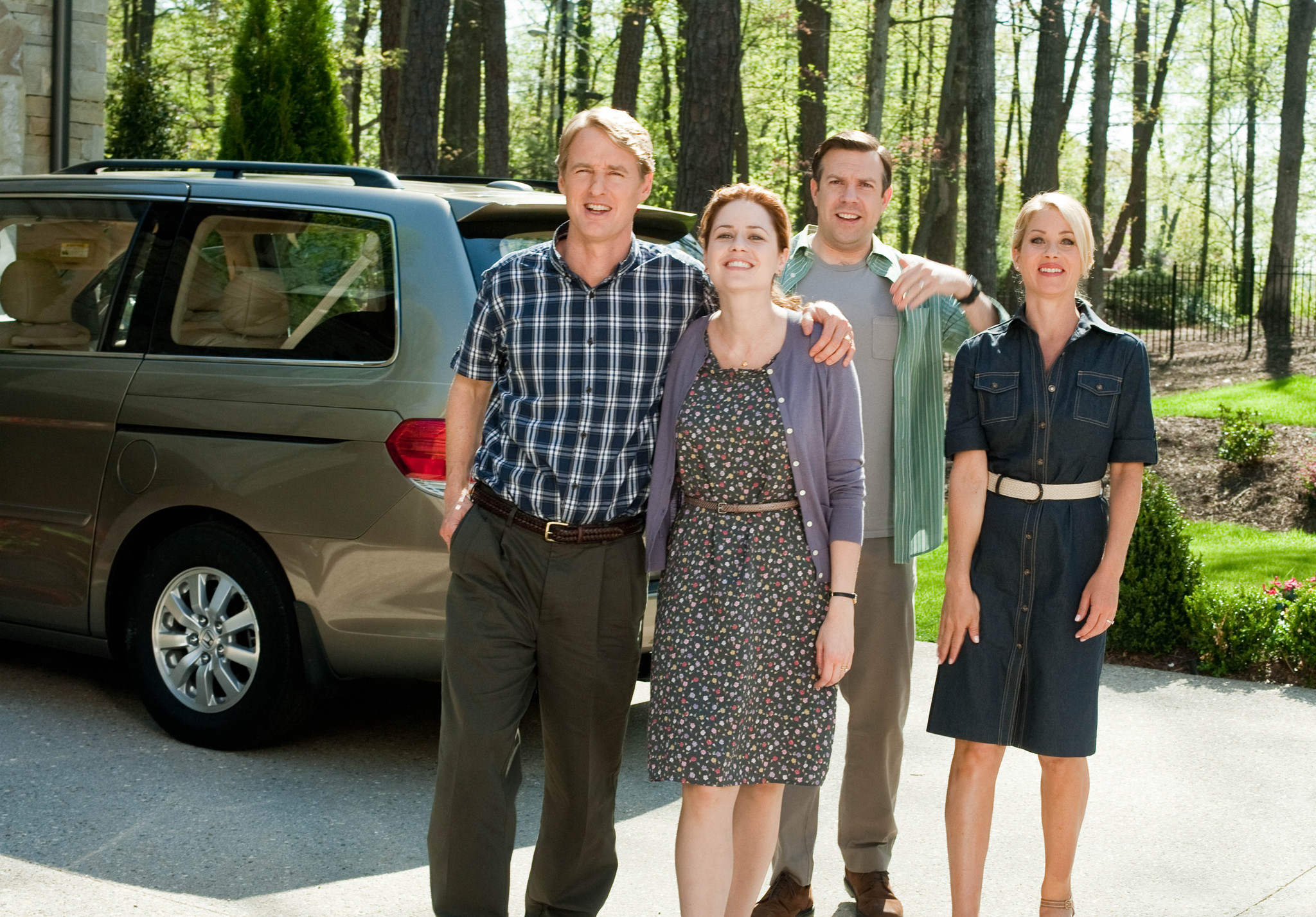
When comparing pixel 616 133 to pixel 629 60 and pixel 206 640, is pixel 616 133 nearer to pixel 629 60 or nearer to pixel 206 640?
pixel 206 640

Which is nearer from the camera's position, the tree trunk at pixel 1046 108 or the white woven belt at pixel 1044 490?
the white woven belt at pixel 1044 490

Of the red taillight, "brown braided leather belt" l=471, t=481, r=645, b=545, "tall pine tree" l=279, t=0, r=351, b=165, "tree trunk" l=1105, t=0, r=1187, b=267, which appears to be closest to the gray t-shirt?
"brown braided leather belt" l=471, t=481, r=645, b=545

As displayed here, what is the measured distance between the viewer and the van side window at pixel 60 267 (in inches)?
215

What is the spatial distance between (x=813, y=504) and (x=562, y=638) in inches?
27.5

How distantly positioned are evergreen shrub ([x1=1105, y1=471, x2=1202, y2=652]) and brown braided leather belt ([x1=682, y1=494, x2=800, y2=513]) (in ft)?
13.1

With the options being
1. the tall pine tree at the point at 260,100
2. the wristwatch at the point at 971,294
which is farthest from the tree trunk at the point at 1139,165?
the wristwatch at the point at 971,294

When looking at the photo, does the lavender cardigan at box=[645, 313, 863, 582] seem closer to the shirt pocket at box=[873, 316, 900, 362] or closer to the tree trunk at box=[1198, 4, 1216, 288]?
the shirt pocket at box=[873, 316, 900, 362]

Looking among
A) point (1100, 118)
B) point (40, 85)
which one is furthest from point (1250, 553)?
point (1100, 118)

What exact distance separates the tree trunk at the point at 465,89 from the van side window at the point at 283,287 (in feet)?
53.9

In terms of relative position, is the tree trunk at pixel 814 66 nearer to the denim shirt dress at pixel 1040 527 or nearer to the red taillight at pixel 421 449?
the red taillight at pixel 421 449

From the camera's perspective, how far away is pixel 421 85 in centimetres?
1466

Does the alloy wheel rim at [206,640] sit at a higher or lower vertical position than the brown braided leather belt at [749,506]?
lower

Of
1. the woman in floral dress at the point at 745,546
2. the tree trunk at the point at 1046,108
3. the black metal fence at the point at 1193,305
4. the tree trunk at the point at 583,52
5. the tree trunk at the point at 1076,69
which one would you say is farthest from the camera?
the tree trunk at the point at 1076,69

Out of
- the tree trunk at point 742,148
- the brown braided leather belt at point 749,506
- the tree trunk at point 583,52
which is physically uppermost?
the tree trunk at point 583,52
